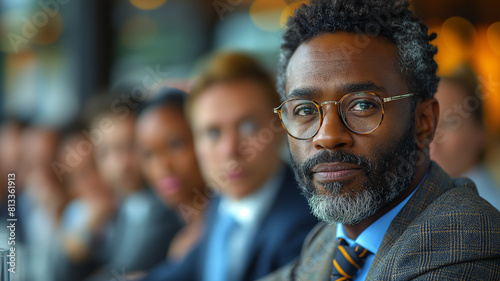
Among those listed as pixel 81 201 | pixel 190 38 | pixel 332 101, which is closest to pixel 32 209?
pixel 81 201

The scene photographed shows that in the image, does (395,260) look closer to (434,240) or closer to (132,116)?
(434,240)

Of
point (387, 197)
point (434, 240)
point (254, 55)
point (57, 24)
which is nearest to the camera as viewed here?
point (434, 240)

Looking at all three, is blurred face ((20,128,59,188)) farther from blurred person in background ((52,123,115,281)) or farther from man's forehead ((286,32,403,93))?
man's forehead ((286,32,403,93))

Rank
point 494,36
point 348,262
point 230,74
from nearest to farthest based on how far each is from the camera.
→ point 348,262
point 494,36
point 230,74

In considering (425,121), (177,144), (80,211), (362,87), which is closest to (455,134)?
(425,121)

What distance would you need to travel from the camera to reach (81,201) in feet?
12.8

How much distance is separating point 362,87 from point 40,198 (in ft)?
10.6

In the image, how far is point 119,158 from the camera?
3.64 metres

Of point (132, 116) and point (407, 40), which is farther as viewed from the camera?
point (132, 116)

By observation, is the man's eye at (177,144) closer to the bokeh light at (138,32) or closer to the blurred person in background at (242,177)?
the blurred person in background at (242,177)

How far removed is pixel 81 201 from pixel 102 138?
0.56 meters

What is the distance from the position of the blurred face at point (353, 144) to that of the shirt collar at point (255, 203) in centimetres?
122

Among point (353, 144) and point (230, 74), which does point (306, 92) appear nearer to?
point (353, 144)

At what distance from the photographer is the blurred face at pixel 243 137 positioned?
295cm
